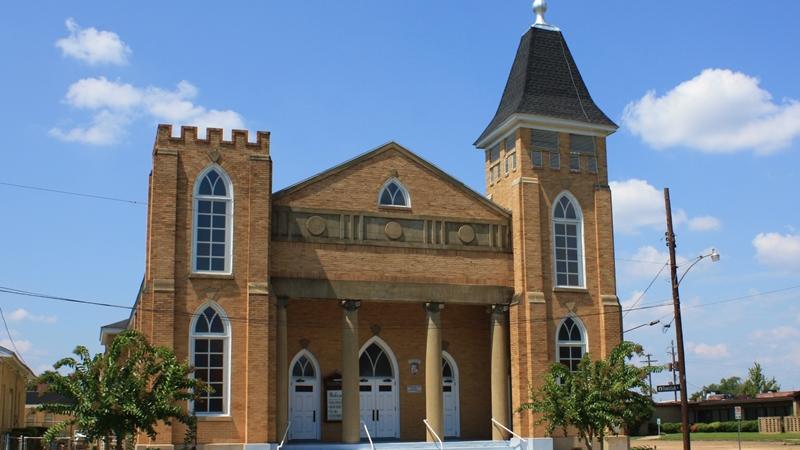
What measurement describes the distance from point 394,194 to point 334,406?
745cm

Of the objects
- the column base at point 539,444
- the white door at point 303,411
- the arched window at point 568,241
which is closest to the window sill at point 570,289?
the arched window at point 568,241

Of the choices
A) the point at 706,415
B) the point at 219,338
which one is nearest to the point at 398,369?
the point at 219,338

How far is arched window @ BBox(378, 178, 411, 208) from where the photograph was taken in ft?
105

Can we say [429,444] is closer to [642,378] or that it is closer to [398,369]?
[398,369]

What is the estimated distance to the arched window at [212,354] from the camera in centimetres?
2819

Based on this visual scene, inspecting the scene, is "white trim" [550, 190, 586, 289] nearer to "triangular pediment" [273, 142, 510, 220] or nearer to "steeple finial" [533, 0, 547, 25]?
"triangular pediment" [273, 142, 510, 220]

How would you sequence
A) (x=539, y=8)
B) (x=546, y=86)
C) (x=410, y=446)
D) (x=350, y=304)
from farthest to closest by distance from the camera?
(x=539, y=8) < (x=546, y=86) < (x=350, y=304) < (x=410, y=446)

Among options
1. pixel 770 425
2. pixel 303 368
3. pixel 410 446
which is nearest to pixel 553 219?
pixel 410 446

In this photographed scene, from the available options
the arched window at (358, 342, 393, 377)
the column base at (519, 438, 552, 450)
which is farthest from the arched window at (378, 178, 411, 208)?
the column base at (519, 438, 552, 450)

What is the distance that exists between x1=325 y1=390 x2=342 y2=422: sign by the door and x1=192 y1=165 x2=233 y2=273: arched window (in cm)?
603

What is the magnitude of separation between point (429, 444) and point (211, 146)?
37.8ft

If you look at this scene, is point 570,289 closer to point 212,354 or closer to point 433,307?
point 433,307

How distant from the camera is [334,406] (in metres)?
31.9

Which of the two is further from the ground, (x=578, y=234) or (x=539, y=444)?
(x=578, y=234)
